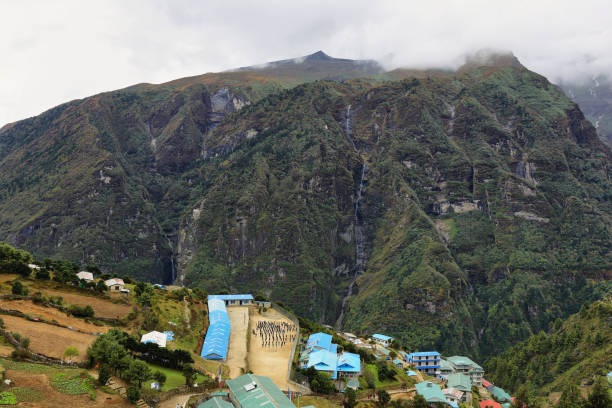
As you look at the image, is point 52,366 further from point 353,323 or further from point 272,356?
point 353,323

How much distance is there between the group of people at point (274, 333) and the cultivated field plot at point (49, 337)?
28.4m

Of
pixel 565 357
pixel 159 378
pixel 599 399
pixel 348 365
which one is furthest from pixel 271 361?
pixel 565 357

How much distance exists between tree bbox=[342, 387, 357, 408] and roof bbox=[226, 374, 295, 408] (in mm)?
10181

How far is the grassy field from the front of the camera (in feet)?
143

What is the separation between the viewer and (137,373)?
3991 cm

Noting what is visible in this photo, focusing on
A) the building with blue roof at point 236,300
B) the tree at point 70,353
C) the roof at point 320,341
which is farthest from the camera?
the building with blue roof at point 236,300

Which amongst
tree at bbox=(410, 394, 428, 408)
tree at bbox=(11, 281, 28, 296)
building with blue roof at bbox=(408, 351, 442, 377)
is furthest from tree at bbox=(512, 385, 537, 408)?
tree at bbox=(11, 281, 28, 296)

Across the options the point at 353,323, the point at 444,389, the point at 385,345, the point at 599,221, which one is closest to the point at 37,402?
the point at 444,389

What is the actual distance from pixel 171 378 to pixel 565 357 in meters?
83.9

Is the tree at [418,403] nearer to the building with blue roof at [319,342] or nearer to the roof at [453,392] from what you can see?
the building with blue roof at [319,342]

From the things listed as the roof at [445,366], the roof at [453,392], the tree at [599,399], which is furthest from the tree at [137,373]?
the roof at [445,366]

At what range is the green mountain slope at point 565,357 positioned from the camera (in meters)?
89.6

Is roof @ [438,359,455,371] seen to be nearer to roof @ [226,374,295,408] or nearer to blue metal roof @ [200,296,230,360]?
blue metal roof @ [200,296,230,360]

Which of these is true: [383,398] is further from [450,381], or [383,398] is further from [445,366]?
[445,366]
